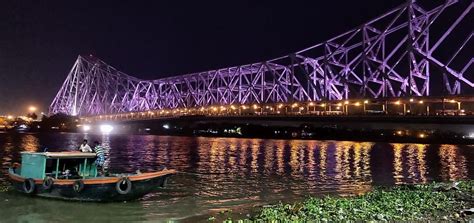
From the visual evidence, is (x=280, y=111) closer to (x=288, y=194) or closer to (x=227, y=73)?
(x=227, y=73)

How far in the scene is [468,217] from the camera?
37.4 ft

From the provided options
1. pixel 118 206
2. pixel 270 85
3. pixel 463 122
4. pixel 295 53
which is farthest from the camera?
pixel 270 85

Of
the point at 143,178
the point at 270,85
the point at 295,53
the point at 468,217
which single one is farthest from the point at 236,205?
the point at 270,85

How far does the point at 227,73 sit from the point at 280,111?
45.0 metres

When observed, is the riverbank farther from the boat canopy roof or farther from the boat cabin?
the boat cabin

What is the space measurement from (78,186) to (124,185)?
170cm

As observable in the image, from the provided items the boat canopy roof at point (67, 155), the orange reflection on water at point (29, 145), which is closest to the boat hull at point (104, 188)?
the boat canopy roof at point (67, 155)

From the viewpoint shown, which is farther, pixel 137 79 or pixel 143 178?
pixel 137 79

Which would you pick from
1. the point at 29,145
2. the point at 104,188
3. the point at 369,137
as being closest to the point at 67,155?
the point at 104,188

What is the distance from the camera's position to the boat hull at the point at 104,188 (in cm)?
1708

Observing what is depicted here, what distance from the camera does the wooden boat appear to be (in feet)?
56.2

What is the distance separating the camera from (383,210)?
12641 millimetres

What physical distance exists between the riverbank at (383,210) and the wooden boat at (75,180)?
391 centimetres

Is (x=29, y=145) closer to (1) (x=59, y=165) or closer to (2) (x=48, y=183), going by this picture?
(1) (x=59, y=165)
